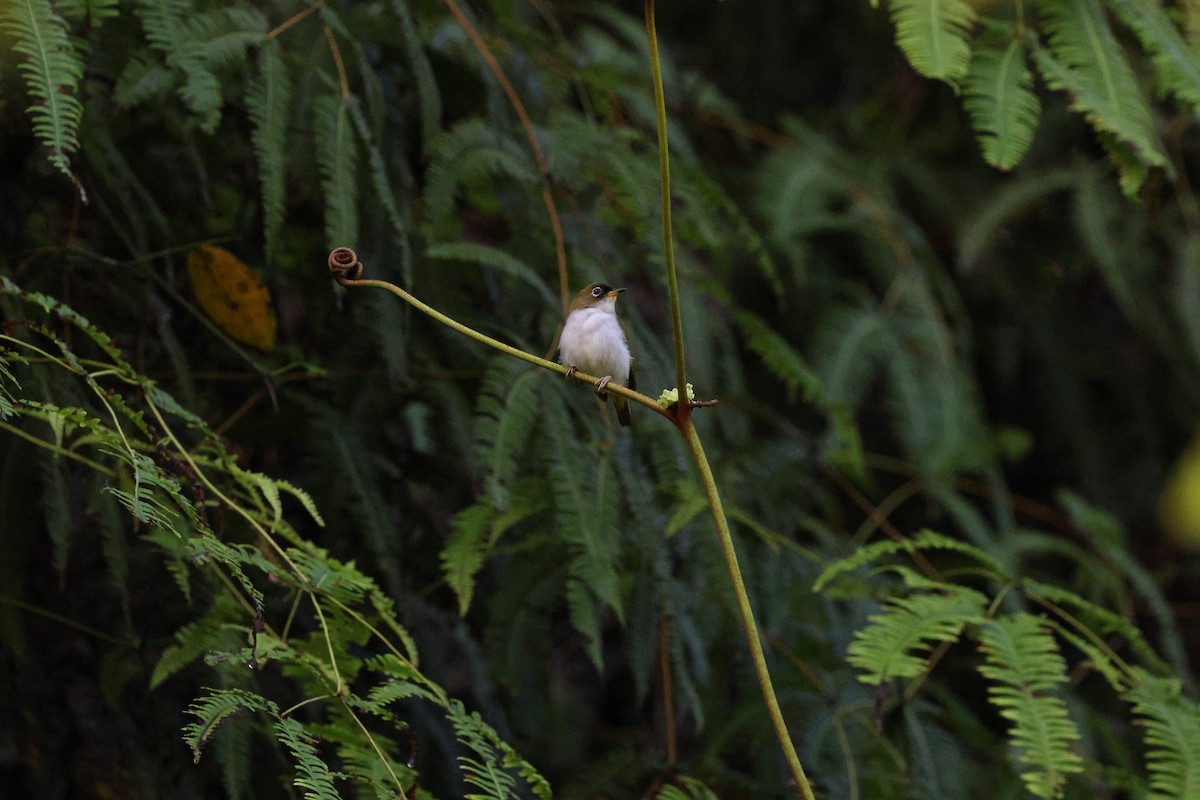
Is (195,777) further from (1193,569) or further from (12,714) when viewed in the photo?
(1193,569)

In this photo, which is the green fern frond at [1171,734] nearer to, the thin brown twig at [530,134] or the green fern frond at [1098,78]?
the green fern frond at [1098,78]

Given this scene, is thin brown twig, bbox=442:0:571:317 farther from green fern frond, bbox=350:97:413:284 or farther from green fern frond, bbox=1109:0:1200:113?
green fern frond, bbox=1109:0:1200:113

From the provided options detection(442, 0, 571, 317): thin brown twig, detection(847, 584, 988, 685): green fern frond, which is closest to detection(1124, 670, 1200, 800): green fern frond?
detection(847, 584, 988, 685): green fern frond

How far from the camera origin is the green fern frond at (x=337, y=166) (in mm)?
2346

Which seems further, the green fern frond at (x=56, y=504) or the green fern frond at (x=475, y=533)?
the green fern frond at (x=475, y=533)

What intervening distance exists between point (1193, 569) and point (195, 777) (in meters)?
4.13

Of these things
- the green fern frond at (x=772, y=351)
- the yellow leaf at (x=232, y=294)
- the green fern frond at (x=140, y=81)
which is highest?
the green fern frond at (x=140, y=81)

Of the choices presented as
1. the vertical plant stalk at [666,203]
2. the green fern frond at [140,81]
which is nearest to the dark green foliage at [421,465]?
the green fern frond at [140,81]

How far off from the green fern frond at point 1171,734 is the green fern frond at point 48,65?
95.5 inches

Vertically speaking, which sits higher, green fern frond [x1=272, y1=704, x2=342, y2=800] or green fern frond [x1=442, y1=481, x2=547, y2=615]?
green fern frond [x1=442, y1=481, x2=547, y2=615]

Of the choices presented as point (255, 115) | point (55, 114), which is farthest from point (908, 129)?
point (55, 114)

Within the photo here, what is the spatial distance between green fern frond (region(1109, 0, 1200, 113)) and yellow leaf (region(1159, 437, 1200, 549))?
10.9 ft

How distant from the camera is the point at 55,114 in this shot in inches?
78.2

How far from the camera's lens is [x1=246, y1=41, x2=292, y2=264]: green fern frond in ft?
7.45
